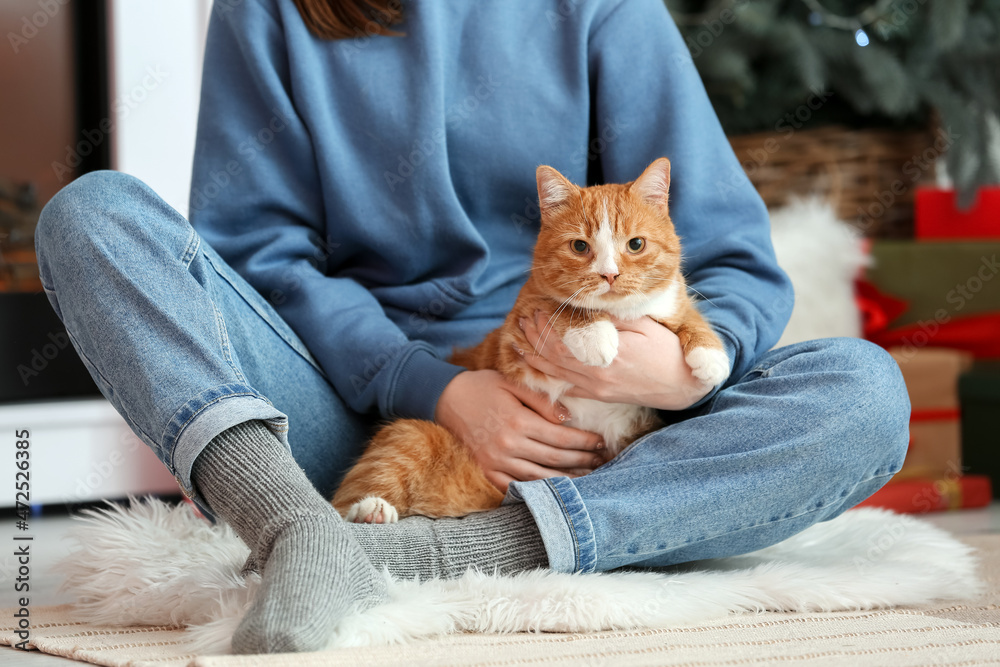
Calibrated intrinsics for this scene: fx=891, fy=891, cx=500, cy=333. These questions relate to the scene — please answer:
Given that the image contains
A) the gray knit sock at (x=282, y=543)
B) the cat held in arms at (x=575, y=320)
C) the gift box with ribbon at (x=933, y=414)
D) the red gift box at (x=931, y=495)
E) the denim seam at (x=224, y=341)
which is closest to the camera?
the gray knit sock at (x=282, y=543)

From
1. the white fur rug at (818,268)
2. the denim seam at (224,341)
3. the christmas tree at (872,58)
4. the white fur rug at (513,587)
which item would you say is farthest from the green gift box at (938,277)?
the denim seam at (224,341)

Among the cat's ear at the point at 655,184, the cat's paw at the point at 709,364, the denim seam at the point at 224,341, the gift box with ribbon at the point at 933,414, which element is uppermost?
the cat's ear at the point at 655,184

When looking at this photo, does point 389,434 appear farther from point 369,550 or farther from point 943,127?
point 943,127

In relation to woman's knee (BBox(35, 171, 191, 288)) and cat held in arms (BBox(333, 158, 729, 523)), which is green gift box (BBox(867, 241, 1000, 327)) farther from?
woman's knee (BBox(35, 171, 191, 288))

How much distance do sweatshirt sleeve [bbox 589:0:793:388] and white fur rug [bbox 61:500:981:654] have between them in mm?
321

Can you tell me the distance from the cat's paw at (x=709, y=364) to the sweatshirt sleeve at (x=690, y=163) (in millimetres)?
120

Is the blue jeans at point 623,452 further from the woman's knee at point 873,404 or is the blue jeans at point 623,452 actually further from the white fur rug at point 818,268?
the white fur rug at point 818,268

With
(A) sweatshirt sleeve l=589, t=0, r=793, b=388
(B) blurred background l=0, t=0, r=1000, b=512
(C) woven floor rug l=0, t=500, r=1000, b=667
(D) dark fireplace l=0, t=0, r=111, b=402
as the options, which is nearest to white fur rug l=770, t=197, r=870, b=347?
(B) blurred background l=0, t=0, r=1000, b=512

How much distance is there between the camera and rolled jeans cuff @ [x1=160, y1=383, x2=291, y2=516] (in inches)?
39.4

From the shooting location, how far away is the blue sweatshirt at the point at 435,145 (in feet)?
Answer: 4.77

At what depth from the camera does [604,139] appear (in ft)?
4.99

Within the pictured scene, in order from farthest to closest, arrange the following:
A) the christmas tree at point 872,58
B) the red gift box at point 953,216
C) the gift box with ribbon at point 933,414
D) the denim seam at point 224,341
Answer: the red gift box at point 953,216 < the christmas tree at point 872,58 < the gift box with ribbon at point 933,414 < the denim seam at point 224,341

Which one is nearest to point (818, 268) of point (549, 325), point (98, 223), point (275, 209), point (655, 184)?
point (655, 184)

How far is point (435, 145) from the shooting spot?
147 cm
